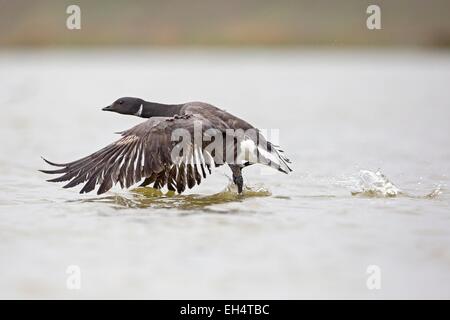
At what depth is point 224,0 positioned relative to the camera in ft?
136

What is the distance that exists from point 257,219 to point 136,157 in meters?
1.27

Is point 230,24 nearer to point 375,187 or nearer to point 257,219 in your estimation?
point 375,187

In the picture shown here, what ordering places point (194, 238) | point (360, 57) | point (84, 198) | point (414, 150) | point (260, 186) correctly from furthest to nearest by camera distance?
point (360, 57), point (414, 150), point (260, 186), point (84, 198), point (194, 238)

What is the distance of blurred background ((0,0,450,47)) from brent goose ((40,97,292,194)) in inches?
1018

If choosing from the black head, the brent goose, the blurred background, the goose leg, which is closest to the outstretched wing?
the brent goose

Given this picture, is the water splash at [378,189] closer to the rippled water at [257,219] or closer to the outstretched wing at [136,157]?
the rippled water at [257,219]

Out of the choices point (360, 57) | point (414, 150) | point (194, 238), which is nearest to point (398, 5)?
point (360, 57)

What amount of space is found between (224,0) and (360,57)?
9016mm

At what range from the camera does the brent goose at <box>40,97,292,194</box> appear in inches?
313

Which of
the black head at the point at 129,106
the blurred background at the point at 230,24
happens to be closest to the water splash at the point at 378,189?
the black head at the point at 129,106

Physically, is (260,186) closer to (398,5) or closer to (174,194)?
(174,194)

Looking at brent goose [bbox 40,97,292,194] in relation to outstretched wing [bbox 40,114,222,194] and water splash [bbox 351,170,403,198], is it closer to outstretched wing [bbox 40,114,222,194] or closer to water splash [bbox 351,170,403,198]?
outstretched wing [bbox 40,114,222,194]

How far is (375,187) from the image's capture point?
8.92 meters

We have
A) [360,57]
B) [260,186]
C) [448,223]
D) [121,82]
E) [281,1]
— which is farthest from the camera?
[281,1]
